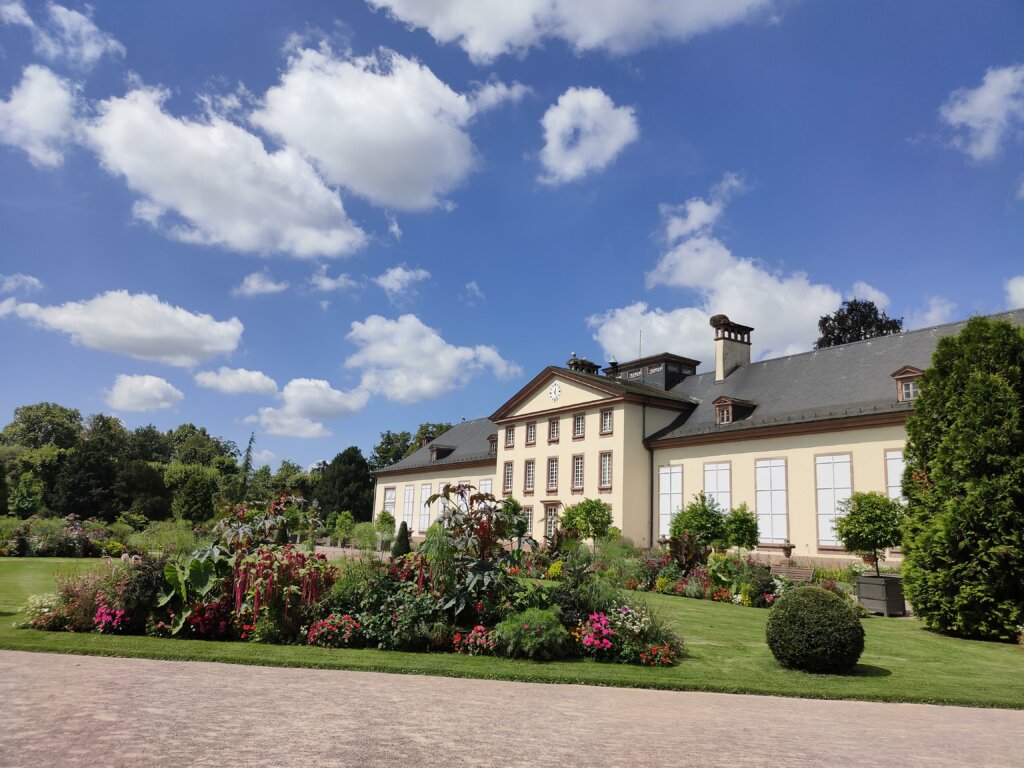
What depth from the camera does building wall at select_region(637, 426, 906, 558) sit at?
75.8 feet

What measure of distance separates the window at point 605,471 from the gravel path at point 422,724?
24.8m

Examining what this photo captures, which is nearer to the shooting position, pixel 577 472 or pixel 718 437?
pixel 718 437

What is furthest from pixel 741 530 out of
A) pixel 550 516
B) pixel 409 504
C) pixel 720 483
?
pixel 409 504

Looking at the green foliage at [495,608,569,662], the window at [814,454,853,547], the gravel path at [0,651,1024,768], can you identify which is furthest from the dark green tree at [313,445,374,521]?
the gravel path at [0,651,1024,768]

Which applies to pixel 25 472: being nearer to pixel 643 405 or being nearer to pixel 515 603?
pixel 643 405

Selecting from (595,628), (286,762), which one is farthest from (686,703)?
(286,762)

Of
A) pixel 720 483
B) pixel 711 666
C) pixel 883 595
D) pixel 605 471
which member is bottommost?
pixel 711 666

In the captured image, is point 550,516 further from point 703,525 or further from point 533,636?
point 533,636

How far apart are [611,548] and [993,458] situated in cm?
1394

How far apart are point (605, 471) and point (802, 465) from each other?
10160 mm

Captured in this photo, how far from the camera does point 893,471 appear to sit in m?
22.6

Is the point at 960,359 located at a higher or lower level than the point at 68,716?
higher

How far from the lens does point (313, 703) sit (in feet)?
21.2

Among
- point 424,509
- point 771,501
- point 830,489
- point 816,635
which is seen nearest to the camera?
point 816,635
